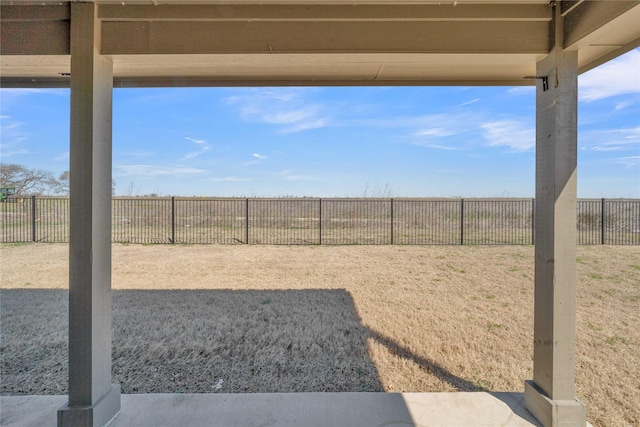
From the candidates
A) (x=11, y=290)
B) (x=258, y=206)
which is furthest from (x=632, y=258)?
(x=11, y=290)

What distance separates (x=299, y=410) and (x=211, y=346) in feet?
5.16

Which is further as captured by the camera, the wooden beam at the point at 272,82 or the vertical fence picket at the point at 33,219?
the vertical fence picket at the point at 33,219

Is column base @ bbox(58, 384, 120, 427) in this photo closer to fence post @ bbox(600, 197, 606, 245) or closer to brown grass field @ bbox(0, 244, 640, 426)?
brown grass field @ bbox(0, 244, 640, 426)

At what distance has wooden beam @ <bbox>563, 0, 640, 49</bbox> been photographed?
185cm

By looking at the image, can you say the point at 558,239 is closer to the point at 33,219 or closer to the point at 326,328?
the point at 326,328

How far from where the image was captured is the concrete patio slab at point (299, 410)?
227 centimetres

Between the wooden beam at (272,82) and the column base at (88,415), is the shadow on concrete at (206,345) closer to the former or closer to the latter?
the column base at (88,415)

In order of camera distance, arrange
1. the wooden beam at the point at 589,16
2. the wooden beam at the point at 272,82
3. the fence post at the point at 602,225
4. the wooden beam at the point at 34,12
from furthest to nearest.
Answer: the fence post at the point at 602,225 < the wooden beam at the point at 272,82 < the wooden beam at the point at 34,12 < the wooden beam at the point at 589,16

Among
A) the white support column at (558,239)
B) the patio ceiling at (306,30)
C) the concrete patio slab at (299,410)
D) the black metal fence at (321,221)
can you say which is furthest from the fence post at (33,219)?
A: the white support column at (558,239)

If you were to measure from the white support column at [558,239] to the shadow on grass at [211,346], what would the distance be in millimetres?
740

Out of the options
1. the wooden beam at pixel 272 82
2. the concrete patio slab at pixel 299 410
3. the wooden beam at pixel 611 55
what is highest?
the wooden beam at pixel 272 82

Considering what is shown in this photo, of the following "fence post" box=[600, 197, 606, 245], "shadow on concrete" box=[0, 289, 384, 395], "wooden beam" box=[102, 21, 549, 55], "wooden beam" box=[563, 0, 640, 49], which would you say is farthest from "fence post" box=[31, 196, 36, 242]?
"fence post" box=[600, 197, 606, 245]

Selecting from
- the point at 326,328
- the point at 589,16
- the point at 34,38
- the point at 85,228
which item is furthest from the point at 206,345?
the point at 589,16

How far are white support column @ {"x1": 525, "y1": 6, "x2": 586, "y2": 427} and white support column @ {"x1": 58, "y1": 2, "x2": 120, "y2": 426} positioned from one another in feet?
9.85
